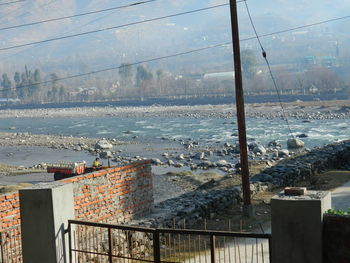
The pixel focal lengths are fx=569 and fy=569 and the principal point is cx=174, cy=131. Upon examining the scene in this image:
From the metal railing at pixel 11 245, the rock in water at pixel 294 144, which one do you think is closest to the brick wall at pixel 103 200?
the metal railing at pixel 11 245

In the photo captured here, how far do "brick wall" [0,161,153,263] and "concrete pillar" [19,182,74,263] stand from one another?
84.1 inches

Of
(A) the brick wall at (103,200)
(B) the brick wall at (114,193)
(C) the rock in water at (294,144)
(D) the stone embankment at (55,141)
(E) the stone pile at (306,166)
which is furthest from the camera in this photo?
(D) the stone embankment at (55,141)

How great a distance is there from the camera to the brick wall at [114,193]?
12156mm

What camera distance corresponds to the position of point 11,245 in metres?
10.4

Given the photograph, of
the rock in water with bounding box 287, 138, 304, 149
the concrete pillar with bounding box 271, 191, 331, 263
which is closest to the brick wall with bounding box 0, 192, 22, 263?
the concrete pillar with bounding box 271, 191, 331, 263

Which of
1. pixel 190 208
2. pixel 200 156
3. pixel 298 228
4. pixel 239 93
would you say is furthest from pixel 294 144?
pixel 298 228

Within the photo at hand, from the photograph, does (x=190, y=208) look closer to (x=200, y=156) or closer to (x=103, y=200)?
(x=103, y=200)

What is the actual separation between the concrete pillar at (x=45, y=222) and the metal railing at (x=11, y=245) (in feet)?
7.01

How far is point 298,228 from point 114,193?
7477 millimetres

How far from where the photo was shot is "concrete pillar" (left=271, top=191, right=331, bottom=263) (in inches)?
242

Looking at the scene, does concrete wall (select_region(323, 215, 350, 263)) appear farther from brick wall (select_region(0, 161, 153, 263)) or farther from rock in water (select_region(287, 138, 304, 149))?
rock in water (select_region(287, 138, 304, 149))

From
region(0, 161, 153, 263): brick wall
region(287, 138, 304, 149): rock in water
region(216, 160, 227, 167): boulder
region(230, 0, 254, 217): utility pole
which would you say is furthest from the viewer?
region(287, 138, 304, 149): rock in water

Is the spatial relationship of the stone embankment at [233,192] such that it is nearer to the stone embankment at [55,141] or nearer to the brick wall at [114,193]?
the brick wall at [114,193]

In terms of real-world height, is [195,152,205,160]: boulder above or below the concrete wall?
below
